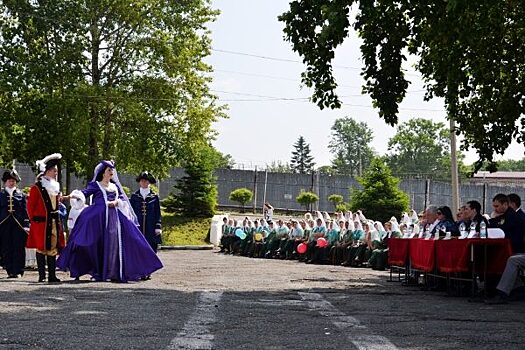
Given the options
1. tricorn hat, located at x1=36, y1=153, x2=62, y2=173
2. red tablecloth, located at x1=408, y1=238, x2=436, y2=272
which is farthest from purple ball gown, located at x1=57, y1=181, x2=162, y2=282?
red tablecloth, located at x1=408, y1=238, x2=436, y2=272

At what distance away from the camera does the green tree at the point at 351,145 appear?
18825 centimetres

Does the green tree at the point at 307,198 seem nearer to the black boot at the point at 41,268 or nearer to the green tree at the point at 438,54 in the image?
the green tree at the point at 438,54

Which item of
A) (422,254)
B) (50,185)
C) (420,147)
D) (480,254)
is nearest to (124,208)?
(50,185)

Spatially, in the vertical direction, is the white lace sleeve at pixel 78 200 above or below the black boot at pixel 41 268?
above

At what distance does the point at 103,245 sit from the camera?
17.0 meters

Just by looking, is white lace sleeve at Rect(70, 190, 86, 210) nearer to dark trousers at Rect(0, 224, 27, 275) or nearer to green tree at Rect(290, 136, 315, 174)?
dark trousers at Rect(0, 224, 27, 275)

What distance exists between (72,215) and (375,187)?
84.7 ft

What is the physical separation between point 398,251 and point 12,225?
7.71 metres

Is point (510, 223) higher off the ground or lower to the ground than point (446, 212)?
lower

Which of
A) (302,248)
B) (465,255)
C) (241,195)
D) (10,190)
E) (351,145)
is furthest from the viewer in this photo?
(351,145)

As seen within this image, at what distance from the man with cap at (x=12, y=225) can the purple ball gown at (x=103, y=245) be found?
77.2 inches

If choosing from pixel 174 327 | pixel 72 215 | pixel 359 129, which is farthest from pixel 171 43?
pixel 359 129

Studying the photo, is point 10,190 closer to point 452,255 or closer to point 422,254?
point 422,254

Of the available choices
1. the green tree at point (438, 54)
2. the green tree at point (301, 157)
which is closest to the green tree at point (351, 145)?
the green tree at point (301, 157)
